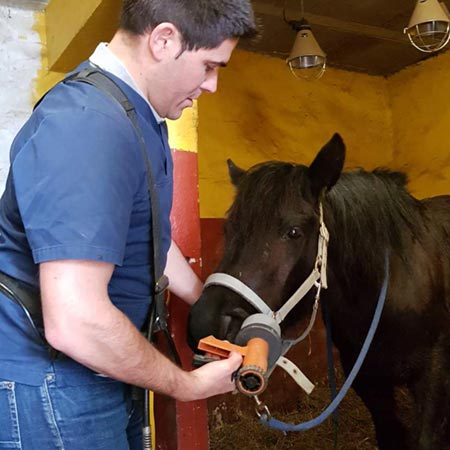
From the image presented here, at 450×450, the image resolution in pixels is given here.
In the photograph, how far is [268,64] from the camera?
162 inches

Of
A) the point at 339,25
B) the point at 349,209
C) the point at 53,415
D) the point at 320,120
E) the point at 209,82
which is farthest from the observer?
the point at 320,120

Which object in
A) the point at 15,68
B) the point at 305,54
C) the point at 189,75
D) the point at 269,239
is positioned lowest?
the point at 269,239

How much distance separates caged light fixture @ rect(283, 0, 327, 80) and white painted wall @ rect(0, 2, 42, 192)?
1305mm

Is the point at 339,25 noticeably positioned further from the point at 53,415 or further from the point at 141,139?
the point at 53,415

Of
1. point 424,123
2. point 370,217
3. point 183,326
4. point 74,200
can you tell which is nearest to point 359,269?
point 370,217

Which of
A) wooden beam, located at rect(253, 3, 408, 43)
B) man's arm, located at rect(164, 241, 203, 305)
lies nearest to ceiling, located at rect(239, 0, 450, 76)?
wooden beam, located at rect(253, 3, 408, 43)

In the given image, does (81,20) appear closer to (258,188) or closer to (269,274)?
(258,188)

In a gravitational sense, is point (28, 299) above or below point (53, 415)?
above

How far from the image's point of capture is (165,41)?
101 centimetres

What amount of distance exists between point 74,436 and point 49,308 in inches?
11.2

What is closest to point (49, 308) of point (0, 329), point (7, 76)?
point (0, 329)

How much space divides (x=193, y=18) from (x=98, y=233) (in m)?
0.42

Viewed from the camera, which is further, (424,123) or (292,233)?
(424,123)

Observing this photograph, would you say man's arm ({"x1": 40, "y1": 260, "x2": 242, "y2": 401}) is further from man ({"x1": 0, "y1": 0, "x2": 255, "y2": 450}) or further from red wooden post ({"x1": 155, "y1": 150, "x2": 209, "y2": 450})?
red wooden post ({"x1": 155, "y1": 150, "x2": 209, "y2": 450})
